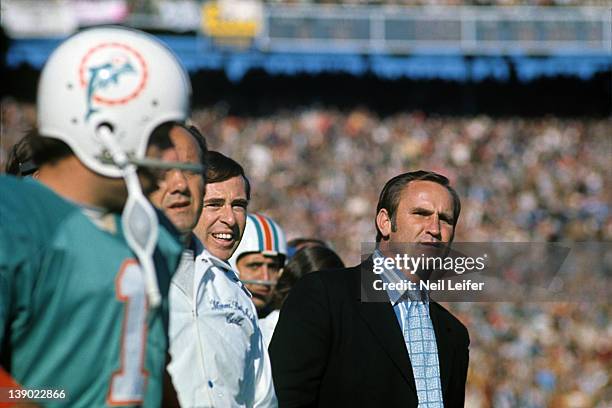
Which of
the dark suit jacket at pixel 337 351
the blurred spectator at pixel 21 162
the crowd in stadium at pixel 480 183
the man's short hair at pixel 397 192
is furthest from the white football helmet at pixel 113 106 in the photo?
the crowd in stadium at pixel 480 183

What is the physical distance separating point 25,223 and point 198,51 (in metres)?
22.3

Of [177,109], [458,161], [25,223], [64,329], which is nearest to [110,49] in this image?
[177,109]

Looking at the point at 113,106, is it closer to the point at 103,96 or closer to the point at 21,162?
the point at 103,96

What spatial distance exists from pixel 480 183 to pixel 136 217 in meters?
18.8

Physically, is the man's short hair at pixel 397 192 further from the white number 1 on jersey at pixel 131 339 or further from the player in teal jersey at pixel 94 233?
the white number 1 on jersey at pixel 131 339

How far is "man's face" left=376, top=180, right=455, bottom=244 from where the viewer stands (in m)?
3.77

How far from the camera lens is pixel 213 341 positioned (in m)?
2.85

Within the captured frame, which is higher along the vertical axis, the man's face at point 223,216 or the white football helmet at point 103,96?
the man's face at point 223,216

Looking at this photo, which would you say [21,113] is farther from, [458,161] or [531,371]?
[531,371]

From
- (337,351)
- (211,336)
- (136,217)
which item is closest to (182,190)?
(136,217)

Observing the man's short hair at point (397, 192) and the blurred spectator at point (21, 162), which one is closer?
the blurred spectator at point (21, 162)

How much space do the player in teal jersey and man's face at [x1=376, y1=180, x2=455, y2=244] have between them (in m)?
1.66

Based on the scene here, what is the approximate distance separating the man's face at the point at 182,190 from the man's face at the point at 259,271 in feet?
8.55

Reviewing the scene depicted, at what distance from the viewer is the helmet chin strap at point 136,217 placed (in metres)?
2.06
